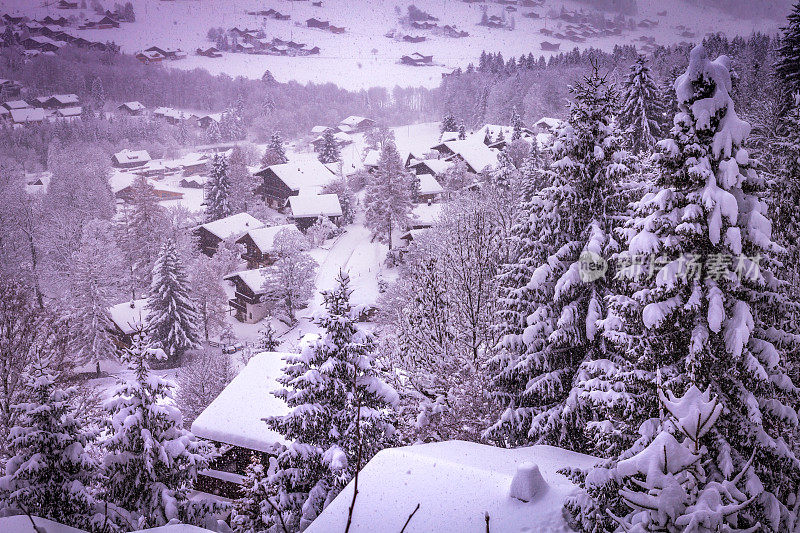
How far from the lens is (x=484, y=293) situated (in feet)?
65.4

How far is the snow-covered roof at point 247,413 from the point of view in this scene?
64.3 feet

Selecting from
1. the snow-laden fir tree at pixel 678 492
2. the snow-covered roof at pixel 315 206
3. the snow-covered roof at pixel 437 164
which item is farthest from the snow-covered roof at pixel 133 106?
the snow-laden fir tree at pixel 678 492

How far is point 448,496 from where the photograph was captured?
9.84 m

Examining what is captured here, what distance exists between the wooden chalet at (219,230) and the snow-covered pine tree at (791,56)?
44210 mm

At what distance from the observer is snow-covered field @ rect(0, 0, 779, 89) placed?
14912cm

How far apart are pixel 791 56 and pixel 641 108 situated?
8173mm

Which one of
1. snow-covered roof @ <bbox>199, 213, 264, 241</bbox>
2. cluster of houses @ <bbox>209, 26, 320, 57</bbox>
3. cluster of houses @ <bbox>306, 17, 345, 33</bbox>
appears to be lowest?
snow-covered roof @ <bbox>199, 213, 264, 241</bbox>

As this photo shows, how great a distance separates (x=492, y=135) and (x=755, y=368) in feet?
273

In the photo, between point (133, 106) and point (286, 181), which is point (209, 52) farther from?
point (286, 181)

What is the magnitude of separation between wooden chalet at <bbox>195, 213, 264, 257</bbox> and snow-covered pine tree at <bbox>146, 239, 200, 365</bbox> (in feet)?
51.9

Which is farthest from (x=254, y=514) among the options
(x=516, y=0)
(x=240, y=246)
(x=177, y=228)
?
(x=516, y=0)

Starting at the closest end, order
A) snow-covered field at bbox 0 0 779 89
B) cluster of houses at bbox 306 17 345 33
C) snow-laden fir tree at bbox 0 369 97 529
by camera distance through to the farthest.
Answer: snow-laden fir tree at bbox 0 369 97 529 < snow-covered field at bbox 0 0 779 89 < cluster of houses at bbox 306 17 345 33

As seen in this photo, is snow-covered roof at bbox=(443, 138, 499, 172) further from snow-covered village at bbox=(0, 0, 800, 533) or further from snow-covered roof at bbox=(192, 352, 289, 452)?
snow-covered roof at bbox=(192, 352, 289, 452)

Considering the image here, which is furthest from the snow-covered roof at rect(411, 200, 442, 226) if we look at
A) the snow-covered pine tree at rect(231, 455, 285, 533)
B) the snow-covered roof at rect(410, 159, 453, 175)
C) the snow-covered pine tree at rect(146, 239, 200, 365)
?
the snow-covered pine tree at rect(231, 455, 285, 533)
